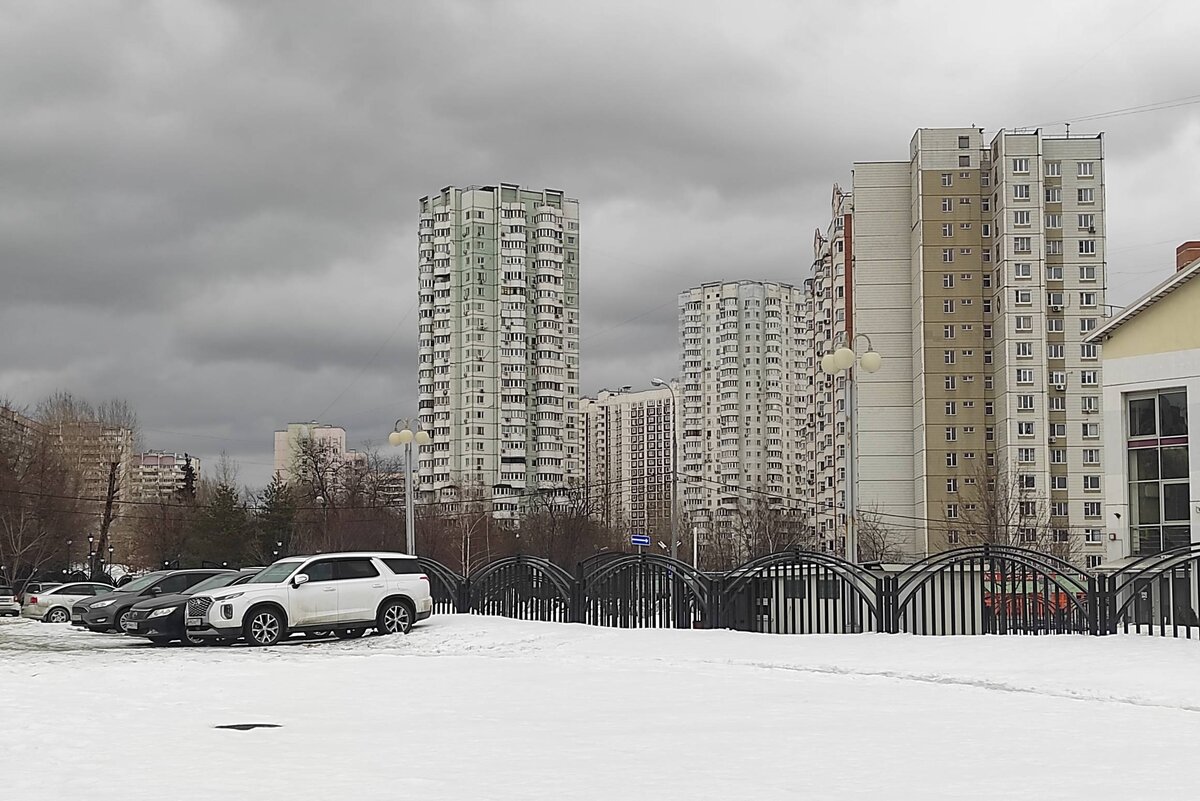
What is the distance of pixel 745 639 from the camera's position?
20281 mm

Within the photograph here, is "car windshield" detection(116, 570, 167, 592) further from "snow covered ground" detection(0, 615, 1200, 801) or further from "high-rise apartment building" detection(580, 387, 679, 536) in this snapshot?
"high-rise apartment building" detection(580, 387, 679, 536)

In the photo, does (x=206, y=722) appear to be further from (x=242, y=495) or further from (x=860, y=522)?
(x=242, y=495)

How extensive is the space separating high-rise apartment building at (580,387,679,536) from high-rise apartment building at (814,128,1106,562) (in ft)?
145

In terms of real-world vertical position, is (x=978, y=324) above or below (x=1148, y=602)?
above

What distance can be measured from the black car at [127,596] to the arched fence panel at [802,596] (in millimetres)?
13029

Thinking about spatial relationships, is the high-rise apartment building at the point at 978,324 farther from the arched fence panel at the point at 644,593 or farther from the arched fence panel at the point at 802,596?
the arched fence panel at the point at 802,596

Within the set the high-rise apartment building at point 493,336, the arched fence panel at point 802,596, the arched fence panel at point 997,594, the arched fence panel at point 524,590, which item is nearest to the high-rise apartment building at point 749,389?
the high-rise apartment building at point 493,336

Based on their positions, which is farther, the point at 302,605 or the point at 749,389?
the point at 749,389

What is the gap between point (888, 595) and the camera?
20.3m

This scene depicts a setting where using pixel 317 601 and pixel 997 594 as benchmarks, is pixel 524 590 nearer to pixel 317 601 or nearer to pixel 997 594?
pixel 317 601

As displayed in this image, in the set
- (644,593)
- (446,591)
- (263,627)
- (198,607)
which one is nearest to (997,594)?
(644,593)

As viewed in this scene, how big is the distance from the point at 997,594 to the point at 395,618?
1103 centimetres

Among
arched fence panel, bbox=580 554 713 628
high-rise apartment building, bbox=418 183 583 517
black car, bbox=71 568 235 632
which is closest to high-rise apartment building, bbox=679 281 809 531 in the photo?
high-rise apartment building, bbox=418 183 583 517

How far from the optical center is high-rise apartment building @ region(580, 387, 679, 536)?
135 metres
